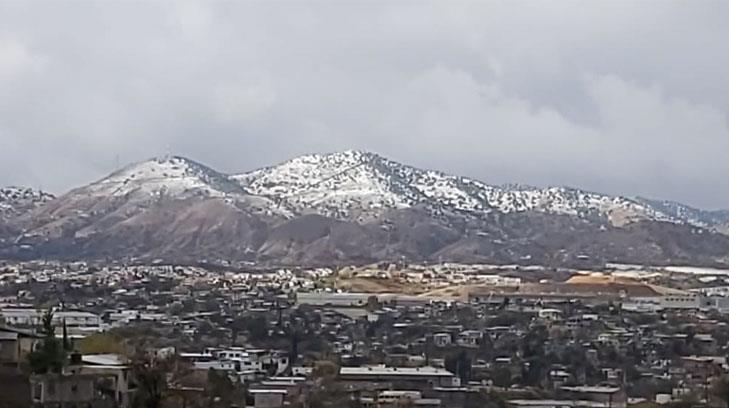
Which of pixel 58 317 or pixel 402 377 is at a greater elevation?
pixel 58 317

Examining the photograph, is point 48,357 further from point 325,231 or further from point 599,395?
point 325,231

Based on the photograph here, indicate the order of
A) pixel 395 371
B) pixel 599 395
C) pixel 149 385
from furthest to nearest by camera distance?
pixel 395 371 < pixel 599 395 < pixel 149 385

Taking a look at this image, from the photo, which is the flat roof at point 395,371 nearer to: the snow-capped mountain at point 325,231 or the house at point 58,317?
the house at point 58,317

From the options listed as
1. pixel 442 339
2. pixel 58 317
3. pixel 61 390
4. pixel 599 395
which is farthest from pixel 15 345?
pixel 442 339

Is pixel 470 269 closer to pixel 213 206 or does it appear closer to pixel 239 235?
pixel 239 235

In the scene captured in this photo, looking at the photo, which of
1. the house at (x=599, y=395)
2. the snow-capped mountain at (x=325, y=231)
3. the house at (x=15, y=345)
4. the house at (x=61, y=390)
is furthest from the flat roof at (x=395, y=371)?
the snow-capped mountain at (x=325, y=231)

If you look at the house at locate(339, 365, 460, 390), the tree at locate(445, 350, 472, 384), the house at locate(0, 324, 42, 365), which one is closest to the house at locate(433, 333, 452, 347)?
the tree at locate(445, 350, 472, 384)

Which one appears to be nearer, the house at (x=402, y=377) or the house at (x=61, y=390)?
the house at (x=61, y=390)

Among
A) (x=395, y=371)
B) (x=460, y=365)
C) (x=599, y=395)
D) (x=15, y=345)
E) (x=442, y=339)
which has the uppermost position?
(x=442, y=339)

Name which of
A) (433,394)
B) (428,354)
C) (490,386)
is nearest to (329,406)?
(433,394)
